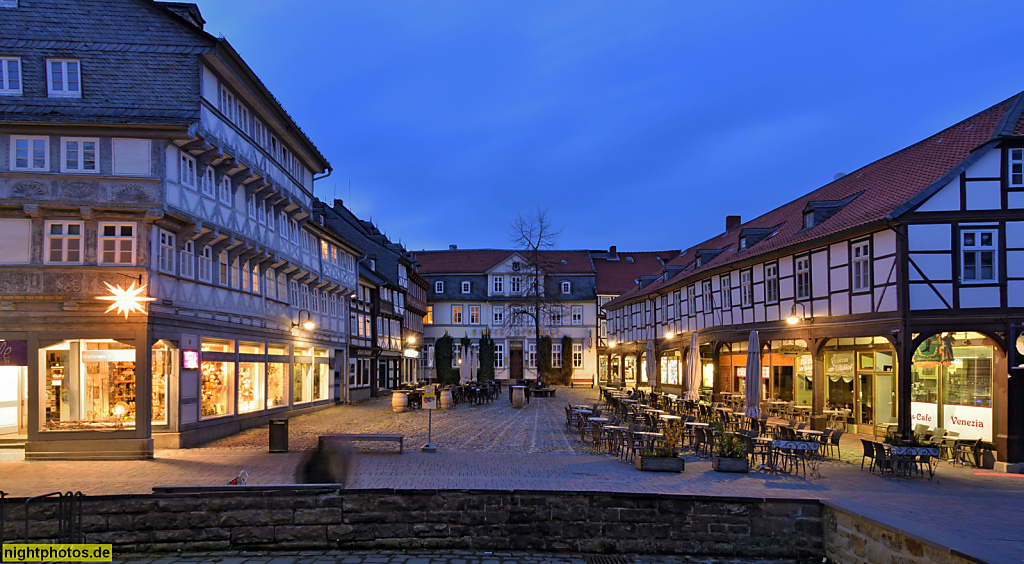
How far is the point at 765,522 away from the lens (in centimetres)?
1038

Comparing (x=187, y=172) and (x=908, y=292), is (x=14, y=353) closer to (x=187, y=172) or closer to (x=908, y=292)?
(x=187, y=172)

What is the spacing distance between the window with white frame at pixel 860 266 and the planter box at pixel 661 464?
330 inches

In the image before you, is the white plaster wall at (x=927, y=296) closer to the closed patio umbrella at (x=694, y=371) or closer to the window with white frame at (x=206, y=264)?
the closed patio umbrella at (x=694, y=371)

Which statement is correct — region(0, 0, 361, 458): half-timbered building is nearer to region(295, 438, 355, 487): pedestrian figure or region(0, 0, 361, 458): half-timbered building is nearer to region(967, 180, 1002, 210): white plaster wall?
region(295, 438, 355, 487): pedestrian figure

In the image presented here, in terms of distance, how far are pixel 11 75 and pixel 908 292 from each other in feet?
72.6

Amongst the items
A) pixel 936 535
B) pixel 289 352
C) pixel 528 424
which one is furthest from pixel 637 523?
pixel 289 352

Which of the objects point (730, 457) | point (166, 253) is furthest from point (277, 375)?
point (730, 457)

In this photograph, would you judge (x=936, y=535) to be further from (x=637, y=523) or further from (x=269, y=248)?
(x=269, y=248)

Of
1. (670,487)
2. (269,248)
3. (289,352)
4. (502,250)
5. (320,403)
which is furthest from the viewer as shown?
(502,250)

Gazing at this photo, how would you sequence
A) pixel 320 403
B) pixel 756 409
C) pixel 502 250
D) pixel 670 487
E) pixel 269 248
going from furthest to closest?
1. pixel 502 250
2. pixel 320 403
3. pixel 269 248
4. pixel 756 409
5. pixel 670 487

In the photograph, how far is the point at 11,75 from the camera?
16.5 meters

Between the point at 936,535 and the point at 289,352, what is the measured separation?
2217 centimetres

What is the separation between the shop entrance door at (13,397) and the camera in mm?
16422

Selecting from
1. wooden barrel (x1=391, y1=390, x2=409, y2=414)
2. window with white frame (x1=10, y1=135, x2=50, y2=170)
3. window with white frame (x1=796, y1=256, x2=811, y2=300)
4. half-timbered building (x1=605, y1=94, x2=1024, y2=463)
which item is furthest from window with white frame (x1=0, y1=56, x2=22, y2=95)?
window with white frame (x1=796, y1=256, x2=811, y2=300)
